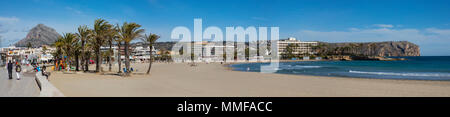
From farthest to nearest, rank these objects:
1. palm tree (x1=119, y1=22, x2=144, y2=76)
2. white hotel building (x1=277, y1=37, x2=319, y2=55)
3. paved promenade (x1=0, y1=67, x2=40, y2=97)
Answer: white hotel building (x1=277, y1=37, x2=319, y2=55), palm tree (x1=119, y1=22, x2=144, y2=76), paved promenade (x1=0, y1=67, x2=40, y2=97)

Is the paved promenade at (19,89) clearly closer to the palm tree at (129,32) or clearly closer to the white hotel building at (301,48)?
the palm tree at (129,32)

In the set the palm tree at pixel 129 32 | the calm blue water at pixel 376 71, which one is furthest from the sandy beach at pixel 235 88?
the calm blue water at pixel 376 71

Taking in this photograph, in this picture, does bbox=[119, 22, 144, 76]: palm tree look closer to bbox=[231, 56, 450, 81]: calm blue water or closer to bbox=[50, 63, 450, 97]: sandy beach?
bbox=[50, 63, 450, 97]: sandy beach

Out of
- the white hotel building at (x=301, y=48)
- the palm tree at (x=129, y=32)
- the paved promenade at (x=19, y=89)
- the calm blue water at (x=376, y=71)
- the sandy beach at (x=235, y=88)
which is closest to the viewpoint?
the paved promenade at (x=19, y=89)

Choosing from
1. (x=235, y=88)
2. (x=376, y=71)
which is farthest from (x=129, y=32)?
(x=376, y=71)

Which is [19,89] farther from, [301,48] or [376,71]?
[301,48]

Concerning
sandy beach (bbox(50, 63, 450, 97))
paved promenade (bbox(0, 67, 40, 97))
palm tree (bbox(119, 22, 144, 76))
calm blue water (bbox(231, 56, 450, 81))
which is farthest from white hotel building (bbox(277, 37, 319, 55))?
paved promenade (bbox(0, 67, 40, 97))

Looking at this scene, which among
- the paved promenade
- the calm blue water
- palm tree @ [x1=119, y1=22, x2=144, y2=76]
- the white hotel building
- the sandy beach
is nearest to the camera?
the paved promenade

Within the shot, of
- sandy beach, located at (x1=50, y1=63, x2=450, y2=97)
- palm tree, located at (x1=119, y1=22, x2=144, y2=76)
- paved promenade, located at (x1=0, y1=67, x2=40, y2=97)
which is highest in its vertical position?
palm tree, located at (x1=119, y1=22, x2=144, y2=76)

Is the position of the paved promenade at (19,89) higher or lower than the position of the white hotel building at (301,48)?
lower

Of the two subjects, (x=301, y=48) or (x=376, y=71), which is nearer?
(x=376, y=71)

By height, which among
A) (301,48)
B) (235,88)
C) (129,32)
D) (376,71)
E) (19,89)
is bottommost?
(376,71)
